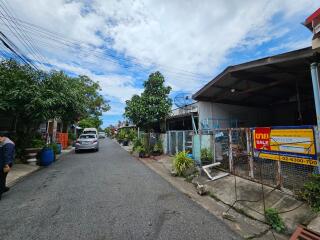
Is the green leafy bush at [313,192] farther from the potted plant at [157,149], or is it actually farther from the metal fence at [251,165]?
the potted plant at [157,149]

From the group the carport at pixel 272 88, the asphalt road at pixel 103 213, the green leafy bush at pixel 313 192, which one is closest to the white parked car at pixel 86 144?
the asphalt road at pixel 103 213

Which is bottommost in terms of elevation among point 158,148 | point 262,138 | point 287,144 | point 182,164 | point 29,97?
point 182,164

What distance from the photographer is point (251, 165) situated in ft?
16.9

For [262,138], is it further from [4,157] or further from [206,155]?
[4,157]

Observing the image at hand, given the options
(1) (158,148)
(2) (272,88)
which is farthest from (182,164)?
(2) (272,88)

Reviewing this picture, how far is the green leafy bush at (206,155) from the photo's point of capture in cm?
704

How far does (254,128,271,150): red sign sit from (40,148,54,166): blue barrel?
10.0m

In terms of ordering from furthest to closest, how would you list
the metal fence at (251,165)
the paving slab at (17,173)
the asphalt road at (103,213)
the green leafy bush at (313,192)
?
1. the paving slab at (17,173)
2. the metal fence at (251,165)
3. the green leafy bush at (313,192)
4. the asphalt road at (103,213)

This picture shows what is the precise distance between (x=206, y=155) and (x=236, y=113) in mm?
5655

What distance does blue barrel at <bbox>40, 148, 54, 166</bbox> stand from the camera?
9.44m

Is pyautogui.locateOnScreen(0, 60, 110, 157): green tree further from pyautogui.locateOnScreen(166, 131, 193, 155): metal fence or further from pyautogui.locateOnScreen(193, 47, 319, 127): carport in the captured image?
pyautogui.locateOnScreen(193, 47, 319, 127): carport

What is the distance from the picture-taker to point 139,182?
20.6ft

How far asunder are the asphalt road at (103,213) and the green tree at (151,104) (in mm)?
6908

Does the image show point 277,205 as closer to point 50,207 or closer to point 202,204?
Result: point 202,204
